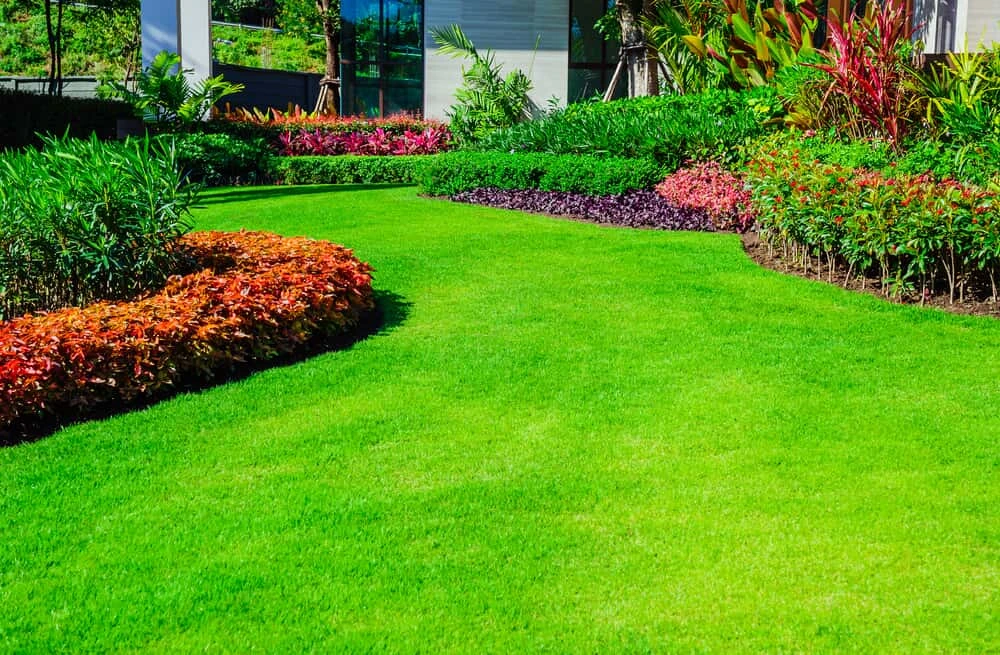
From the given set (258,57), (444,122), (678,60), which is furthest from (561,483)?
(258,57)

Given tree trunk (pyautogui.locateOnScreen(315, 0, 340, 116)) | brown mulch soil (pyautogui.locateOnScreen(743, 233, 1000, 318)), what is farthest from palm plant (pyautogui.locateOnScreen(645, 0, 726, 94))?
tree trunk (pyautogui.locateOnScreen(315, 0, 340, 116))

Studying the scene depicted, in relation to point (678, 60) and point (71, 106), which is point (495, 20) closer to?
point (678, 60)

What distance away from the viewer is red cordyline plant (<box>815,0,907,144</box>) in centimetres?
1080

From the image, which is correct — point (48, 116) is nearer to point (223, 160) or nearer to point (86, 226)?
point (223, 160)

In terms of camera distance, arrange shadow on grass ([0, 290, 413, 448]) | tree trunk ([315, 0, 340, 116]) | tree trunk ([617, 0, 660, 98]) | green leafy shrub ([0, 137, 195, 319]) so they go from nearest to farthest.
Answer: shadow on grass ([0, 290, 413, 448]) < green leafy shrub ([0, 137, 195, 319]) < tree trunk ([617, 0, 660, 98]) < tree trunk ([315, 0, 340, 116])

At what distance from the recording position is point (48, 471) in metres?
5.25

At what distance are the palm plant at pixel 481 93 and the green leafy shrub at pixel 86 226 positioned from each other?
1261cm

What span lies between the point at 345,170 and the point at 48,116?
769cm

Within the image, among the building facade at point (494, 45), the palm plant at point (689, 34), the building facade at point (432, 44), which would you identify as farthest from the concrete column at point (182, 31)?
the palm plant at point (689, 34)

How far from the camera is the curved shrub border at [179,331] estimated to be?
583 centimetres

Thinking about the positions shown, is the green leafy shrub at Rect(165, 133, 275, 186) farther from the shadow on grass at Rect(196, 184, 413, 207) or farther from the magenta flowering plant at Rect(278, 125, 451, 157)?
the magenta flowering plant at Rect(278, 125, 451, 157)

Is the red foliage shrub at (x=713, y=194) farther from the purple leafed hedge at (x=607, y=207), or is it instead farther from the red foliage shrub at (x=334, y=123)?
the red foliage shrub at (x=334, y=123)

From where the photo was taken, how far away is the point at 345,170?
57.9 ft

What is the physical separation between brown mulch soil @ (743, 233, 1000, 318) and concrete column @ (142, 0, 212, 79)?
16.6 m
